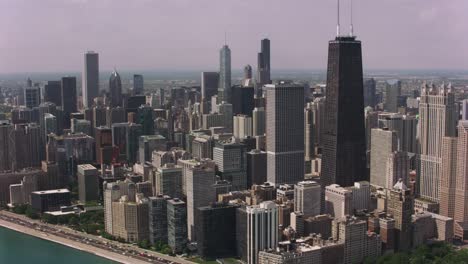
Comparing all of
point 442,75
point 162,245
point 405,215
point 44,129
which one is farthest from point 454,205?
point 44,129

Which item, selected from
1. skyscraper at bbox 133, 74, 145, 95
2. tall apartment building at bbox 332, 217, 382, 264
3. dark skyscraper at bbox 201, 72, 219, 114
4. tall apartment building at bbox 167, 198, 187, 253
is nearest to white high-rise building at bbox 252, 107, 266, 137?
dark skyscraper at bbox 201, 72, 219, 114

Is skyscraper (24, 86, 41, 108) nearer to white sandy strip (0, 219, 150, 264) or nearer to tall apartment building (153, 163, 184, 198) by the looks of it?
white sandy strip (0, 219, 150, 264)

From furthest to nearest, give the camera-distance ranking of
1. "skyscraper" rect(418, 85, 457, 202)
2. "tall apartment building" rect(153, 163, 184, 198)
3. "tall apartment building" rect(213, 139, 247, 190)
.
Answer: "tall apartment building" rect(213, 139, 247, 190) < "skyscraper" rect(418, 85, 457, 202) < "tall apartment building" rect(153, 163, 184, 198)

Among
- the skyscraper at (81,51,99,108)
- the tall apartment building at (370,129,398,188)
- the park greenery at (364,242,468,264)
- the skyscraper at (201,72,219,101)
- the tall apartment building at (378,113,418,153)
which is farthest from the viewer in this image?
the skyscraper at (201,72,219,101)

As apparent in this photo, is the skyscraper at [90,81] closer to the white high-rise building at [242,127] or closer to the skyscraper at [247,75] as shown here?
the skyscraper at [247,75]

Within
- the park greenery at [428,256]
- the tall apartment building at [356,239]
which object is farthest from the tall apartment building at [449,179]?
the tall apartment building at [356,239]

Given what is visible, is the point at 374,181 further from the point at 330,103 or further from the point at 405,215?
the point at 405,215

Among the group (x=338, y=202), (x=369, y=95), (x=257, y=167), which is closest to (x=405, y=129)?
(x=257, y=167)

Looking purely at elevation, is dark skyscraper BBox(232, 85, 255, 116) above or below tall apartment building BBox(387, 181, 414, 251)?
above
